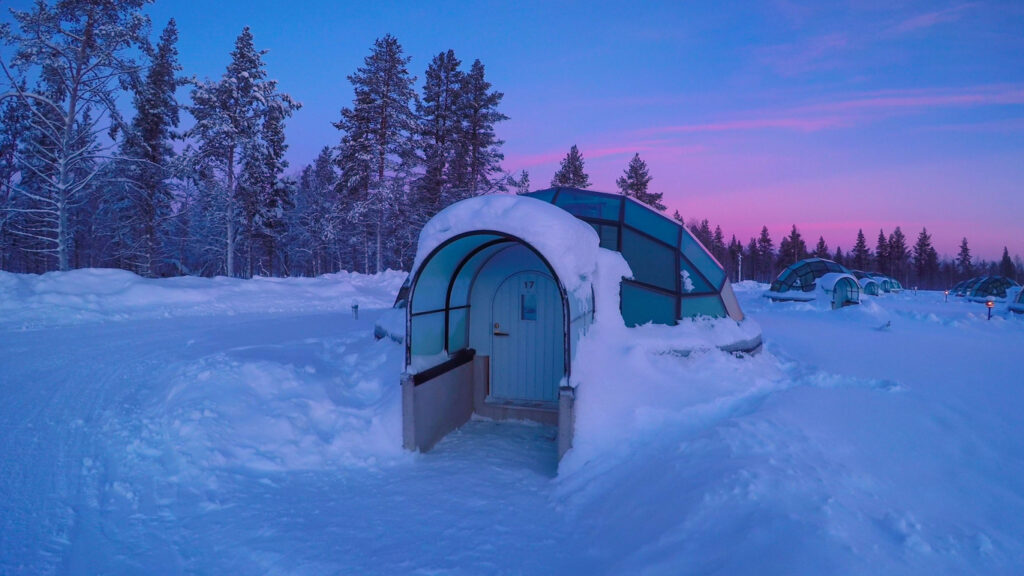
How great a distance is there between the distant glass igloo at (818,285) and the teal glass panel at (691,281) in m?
23.9

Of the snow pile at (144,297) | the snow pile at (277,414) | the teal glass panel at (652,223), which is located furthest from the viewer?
the snow pile at (144,297)

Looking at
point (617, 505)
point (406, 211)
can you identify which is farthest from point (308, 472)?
point (406, 211)

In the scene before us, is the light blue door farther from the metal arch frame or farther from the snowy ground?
the metal arch frame

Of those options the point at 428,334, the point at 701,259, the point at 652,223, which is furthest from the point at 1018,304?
the point at 428,334

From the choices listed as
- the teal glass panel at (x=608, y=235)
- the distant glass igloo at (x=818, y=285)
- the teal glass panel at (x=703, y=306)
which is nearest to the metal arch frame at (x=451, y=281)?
the teal glass panel at (x=608, y=235)

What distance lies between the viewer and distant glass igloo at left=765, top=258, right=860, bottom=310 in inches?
1091

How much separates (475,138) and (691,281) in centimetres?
2498

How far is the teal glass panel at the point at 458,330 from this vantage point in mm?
7418

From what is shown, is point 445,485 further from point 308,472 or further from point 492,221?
point 492,221

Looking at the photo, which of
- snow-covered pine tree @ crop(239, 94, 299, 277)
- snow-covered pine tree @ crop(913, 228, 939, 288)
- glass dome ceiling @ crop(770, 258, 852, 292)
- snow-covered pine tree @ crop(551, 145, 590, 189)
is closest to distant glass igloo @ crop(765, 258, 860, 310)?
glass dome ceiling @ crop(770, 258, 852, 292)

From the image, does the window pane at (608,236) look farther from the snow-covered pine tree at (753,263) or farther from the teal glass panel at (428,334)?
the snow-covered pine tree at (753,263)

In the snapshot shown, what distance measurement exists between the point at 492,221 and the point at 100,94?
19.7m

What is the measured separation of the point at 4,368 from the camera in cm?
807

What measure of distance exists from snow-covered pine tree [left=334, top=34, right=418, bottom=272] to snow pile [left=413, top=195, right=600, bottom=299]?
22412 millimetres
